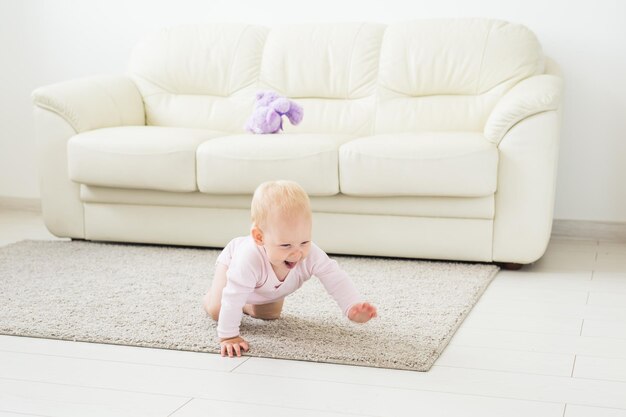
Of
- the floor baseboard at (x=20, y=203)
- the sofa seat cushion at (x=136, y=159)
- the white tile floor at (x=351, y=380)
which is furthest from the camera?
the floor baseboard at (x=20, y=203)

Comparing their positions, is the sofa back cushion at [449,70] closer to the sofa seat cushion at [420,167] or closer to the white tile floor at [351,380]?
the sofa seat cushion at [420,167]

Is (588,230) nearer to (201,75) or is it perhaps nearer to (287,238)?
(201,75)

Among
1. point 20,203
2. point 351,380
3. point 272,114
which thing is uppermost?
point 272,114

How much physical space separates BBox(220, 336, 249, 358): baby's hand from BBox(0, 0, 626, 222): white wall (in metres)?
2.15

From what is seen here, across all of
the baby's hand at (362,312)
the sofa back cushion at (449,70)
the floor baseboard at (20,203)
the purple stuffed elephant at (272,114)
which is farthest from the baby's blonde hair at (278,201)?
the floor baseboard at (20,203)

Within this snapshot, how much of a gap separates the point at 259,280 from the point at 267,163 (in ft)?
3.59

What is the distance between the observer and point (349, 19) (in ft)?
13.7

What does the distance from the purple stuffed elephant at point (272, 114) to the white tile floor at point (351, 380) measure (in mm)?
1366

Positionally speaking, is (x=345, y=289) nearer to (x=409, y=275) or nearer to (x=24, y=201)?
(x=409, y=275)

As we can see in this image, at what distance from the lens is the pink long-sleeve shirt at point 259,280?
226cm

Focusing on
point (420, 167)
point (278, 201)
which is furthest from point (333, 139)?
point (278, 201)

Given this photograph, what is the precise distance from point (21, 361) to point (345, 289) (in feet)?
2.66

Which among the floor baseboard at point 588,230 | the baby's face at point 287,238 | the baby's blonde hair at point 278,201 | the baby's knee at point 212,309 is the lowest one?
the floor baseboard at point 588,230

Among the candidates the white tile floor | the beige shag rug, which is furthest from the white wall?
the white tile floor
